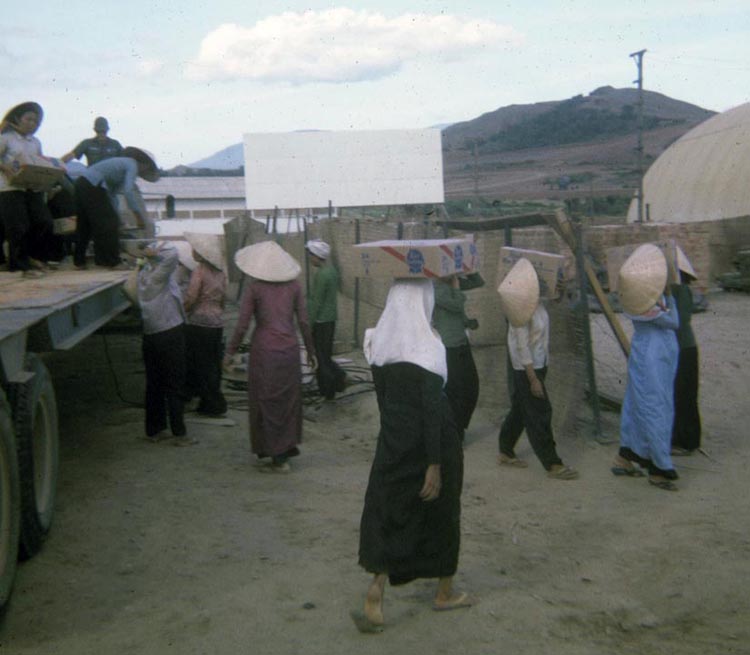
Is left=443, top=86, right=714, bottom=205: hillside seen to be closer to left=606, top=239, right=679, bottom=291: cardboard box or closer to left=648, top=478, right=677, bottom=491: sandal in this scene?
left=606, top=239, right=679, bottom=291: cardboard box

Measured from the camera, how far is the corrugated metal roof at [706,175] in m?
26.5

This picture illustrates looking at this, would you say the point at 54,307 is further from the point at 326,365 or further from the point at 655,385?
the point at 326,365

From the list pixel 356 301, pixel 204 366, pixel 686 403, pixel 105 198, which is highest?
pixel 105 198

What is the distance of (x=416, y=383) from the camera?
15.2 feet

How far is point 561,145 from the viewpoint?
306 ft

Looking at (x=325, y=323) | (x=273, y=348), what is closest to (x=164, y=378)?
(x=273, y=348)

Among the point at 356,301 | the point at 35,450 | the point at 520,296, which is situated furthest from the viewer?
the point at 356,301

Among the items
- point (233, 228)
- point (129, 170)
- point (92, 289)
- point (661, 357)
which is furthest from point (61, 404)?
point (233, 228)

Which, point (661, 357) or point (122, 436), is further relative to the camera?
point (122, 436)

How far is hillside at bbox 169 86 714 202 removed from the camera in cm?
7088

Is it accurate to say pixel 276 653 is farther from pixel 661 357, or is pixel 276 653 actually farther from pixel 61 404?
pixel 61 404

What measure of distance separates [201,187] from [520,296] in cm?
5006

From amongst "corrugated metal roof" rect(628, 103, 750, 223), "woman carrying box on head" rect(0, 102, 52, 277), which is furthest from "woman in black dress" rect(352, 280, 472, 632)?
"corrugated metal roof" rect(628, 103, 750, 223)

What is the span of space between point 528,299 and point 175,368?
2.80 metres
